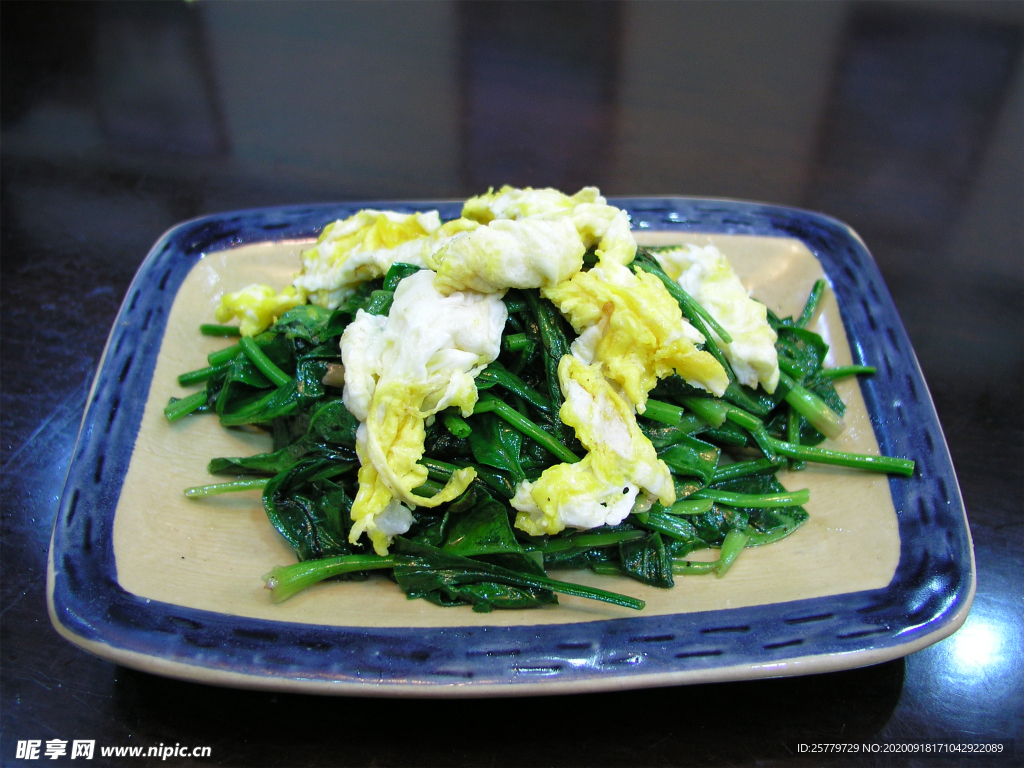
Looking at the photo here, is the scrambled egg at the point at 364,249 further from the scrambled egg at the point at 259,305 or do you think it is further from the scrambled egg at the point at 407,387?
the scrambled egg at the point at 407,387

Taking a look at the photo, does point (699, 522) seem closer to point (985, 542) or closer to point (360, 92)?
point (985, 542)

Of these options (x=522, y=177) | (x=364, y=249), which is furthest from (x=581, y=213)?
(x=522, y=177)

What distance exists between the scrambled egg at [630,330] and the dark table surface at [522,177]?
957 mm

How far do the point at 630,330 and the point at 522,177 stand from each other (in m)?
2.78

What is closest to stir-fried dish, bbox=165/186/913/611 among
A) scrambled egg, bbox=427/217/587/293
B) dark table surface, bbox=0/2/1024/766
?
scrambled egg, bbox=427/217/587/293

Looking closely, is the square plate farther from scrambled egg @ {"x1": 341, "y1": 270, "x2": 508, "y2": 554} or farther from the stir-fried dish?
scrambled egg @ {"x1": 341, "y1": 270, "x2": 508, "y2": 554}

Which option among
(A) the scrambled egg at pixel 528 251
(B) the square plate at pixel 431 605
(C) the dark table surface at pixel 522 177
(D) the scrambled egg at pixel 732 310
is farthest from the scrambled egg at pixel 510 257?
(C) the dark table surface at pixel 522 177

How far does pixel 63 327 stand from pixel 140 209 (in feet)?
3.82

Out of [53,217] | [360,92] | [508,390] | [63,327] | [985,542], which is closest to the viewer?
[508,390]

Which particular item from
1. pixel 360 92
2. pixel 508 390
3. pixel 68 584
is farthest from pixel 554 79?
pixel 68 584

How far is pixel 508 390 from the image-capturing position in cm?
234

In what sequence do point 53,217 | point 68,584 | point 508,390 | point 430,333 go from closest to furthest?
point 68,584, point 430,333, point 508,390, point 53,217

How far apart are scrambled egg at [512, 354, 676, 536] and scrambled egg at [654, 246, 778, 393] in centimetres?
54

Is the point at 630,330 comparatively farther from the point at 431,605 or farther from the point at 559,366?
the point at 431,605
